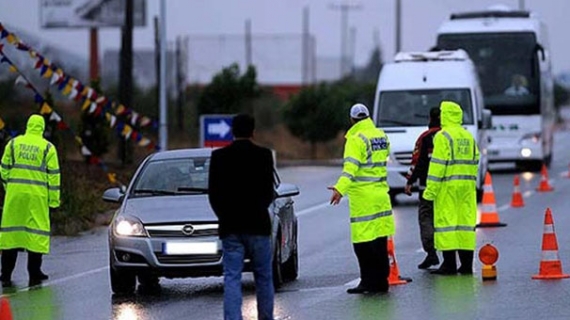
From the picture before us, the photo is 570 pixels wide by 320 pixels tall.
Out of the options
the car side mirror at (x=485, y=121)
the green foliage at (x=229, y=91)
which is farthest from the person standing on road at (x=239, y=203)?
the green foliage at (x=229, y=91)

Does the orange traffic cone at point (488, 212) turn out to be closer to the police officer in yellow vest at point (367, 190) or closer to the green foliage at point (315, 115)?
the police officer in yellow vest at point (367, 190)

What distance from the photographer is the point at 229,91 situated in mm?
49312

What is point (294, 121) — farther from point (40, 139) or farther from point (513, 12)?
point (40, 139)

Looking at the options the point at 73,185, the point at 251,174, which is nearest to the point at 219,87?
the point at 73,185

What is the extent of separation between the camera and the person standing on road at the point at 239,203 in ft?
38.0

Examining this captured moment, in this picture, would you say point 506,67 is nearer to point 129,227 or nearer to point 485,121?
point 485,121

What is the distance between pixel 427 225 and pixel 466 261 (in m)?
1.08

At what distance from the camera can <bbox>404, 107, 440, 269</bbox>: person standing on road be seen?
16953 millimetres

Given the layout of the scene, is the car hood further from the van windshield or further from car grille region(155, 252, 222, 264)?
the van windshield

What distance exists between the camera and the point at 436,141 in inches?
626

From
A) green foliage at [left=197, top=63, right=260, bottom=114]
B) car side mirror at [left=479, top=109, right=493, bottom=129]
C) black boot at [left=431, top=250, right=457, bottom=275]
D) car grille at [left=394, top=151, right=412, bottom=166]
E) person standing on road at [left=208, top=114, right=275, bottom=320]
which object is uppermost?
person standing on road at [left=208, top=114, right=275, bottom=320]

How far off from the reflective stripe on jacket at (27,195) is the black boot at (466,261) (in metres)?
4.35

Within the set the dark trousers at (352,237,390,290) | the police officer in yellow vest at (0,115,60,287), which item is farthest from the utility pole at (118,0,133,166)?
the dark trousers at (352,237,390,290)

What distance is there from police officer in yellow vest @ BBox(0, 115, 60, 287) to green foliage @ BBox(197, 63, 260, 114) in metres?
32.3
